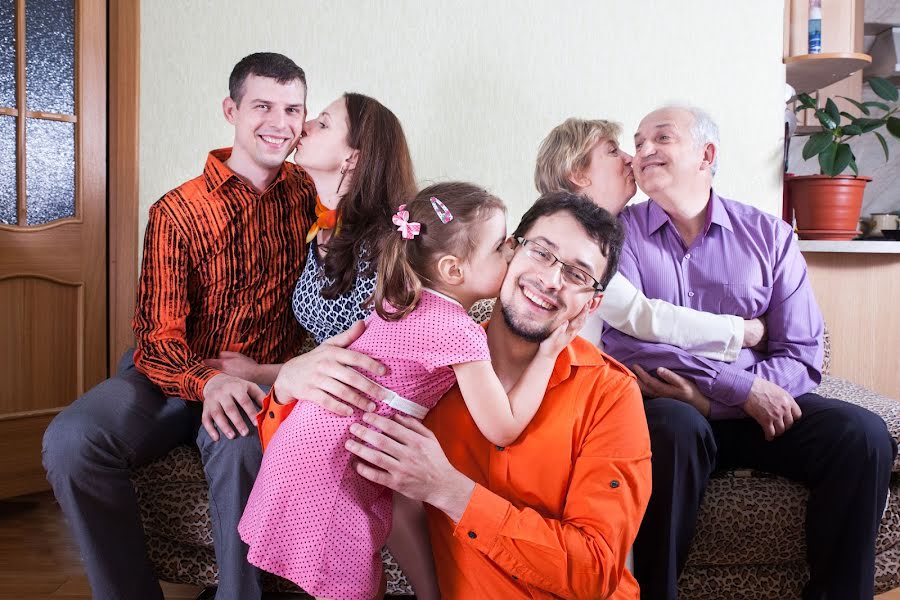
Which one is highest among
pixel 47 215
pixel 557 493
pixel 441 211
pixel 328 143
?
pixel 328 143

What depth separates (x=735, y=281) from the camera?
6.82ft

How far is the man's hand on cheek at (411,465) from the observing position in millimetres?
1197

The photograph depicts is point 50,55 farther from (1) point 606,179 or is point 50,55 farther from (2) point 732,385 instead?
(2) point 732,385

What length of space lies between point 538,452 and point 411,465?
23 cm

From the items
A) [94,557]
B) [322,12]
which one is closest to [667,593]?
[94,557]

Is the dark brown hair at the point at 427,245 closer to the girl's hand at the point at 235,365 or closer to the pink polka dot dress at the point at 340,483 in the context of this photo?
the pink polka dot dress at the point at 340,483

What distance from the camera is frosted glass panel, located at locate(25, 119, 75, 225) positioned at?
9.14 ft

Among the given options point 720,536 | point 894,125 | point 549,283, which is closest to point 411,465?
point 549,283

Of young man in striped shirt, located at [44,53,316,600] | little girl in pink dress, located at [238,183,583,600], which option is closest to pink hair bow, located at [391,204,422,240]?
little girl in pink dress, located at [238,183,583,600]

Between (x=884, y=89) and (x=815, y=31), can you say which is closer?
(x=815, y=31)

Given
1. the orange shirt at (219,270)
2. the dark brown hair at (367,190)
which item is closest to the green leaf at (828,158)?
the dark brown hair at (367,190)

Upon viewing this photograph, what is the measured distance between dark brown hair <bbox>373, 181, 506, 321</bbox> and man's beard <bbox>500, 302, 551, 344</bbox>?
124mm

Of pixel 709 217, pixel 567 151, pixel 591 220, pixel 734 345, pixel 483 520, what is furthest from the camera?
pixel 567 151

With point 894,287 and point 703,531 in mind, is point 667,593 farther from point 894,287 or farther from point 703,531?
point 894,287
